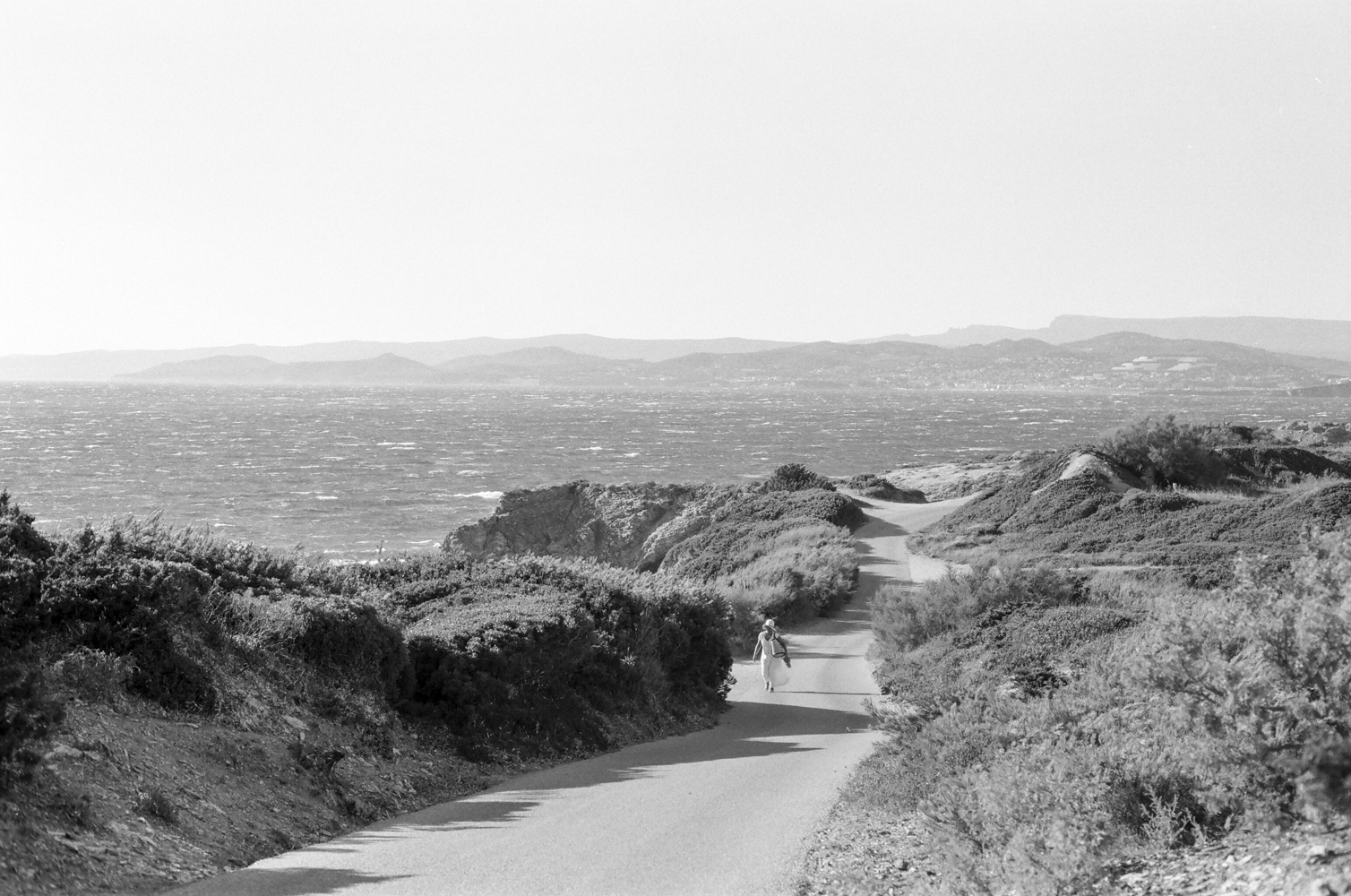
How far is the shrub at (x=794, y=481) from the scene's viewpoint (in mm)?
47625

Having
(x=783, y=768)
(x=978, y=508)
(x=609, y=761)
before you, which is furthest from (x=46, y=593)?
(x=978, y=508)

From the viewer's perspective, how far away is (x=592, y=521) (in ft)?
144

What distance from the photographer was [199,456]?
3398 inches

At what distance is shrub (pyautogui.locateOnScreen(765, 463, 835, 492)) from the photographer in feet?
156

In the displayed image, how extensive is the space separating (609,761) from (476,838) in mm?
4088

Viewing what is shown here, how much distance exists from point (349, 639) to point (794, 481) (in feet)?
123

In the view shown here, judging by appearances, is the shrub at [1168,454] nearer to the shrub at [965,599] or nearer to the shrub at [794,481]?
the shrub at [794,481]

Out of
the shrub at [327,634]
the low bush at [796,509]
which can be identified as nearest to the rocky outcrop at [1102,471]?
the low bush at [796,509]

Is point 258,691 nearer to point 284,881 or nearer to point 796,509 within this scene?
point 284,881

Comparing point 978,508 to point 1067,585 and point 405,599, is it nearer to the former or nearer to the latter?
point 1067,585

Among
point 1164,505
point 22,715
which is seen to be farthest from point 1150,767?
point 1164,505

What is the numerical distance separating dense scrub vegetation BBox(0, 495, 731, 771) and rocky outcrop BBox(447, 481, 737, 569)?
25315 millimetres

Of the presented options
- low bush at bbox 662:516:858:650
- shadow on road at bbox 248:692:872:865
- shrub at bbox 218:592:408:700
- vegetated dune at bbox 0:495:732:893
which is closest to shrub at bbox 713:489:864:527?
low bush at bbox 662:516:858:650

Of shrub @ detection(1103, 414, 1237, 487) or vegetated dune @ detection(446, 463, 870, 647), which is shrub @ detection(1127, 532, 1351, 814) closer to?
vegetated dune @ detection(446, 463, 870, 647)
